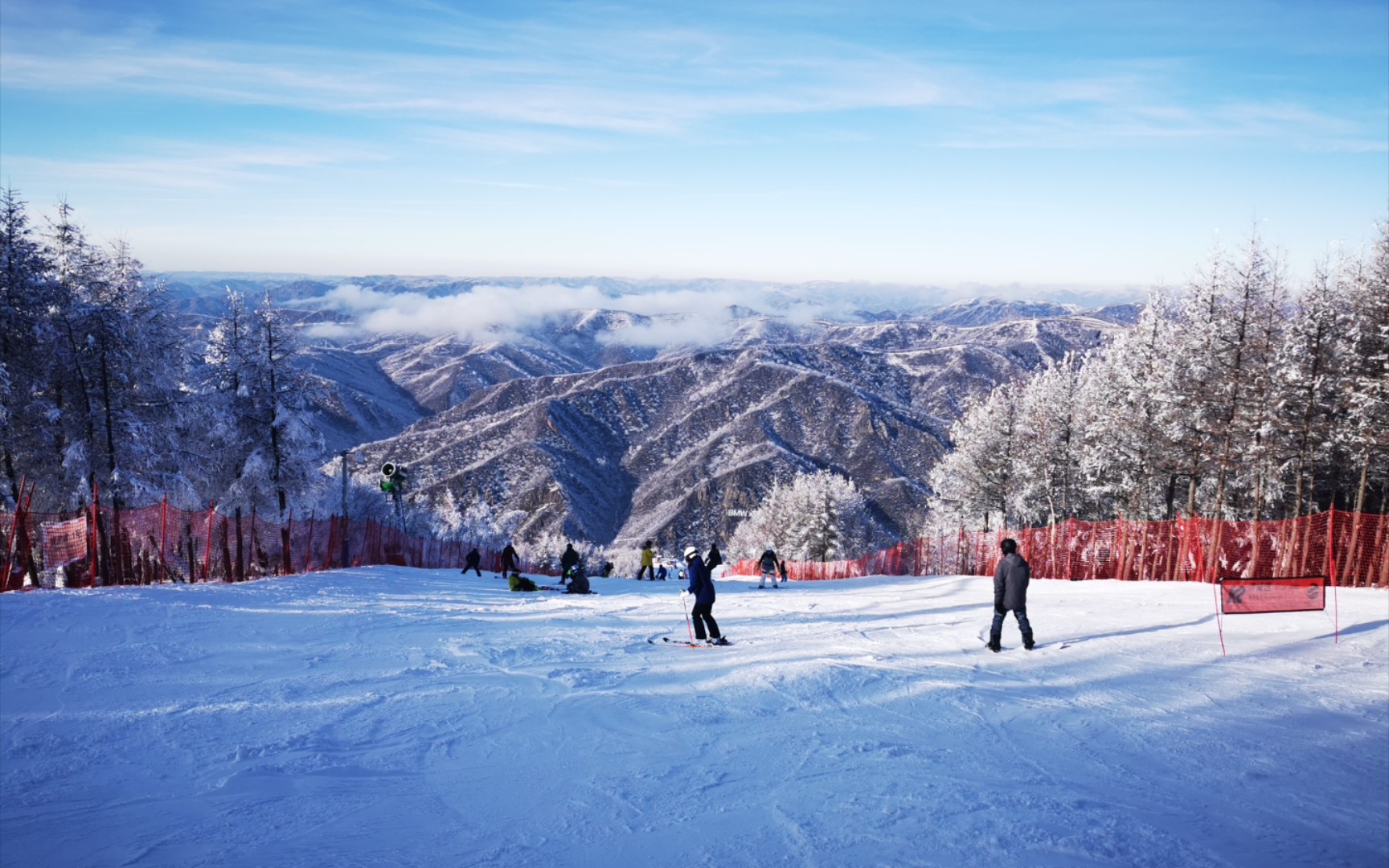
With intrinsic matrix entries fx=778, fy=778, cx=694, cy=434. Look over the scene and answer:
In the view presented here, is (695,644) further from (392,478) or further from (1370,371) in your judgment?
(1370,371)

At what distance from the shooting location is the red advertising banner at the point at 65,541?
51.2ft

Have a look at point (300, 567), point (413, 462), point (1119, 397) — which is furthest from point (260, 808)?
point (413, 462)

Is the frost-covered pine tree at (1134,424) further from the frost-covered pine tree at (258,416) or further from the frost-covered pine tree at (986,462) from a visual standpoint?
the frost-covered pine tree at (258,416)

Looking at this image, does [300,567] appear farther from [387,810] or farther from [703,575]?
[387,810]

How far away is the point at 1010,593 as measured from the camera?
11164 mm

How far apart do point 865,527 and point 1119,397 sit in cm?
5786

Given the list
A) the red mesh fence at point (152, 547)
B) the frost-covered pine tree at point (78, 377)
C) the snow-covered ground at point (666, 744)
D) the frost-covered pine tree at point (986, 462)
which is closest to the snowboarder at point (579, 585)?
the red mesh fence at point (152, 547)

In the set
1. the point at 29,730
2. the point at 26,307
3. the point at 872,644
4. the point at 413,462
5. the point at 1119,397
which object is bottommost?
the point at 413,462

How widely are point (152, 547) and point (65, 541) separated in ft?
5.95

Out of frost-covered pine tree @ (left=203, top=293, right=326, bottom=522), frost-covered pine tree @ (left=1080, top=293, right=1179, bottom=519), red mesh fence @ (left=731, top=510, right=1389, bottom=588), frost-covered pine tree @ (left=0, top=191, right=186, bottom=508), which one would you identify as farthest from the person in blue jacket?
frost-covered pine tree @ (left=203, top=293, right=326, bottom=522)

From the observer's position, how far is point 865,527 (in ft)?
292

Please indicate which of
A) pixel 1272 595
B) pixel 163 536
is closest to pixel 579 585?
pixel 163 536

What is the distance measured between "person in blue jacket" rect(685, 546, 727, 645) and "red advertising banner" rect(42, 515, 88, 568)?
41.7 feet

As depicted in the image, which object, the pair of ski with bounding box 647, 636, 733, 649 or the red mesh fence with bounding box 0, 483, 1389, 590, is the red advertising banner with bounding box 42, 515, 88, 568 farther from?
the pair of ski with bounding box 647, 636, 733, 649
